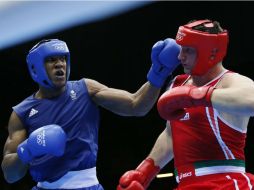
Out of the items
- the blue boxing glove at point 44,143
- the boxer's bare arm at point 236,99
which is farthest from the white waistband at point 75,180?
the boxer's bare arm at point 236,99

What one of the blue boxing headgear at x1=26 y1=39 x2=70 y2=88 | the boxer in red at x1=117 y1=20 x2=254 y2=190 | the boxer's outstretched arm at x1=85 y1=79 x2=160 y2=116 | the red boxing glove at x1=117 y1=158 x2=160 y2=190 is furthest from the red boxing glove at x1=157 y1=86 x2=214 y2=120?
the blue boxing headgear at x1=26 y1=39 x2=70 y2=88

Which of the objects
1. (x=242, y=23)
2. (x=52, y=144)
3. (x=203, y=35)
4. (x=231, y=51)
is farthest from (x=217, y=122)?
(x=231, y=51)

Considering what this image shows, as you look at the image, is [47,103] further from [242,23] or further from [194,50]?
[242,23]

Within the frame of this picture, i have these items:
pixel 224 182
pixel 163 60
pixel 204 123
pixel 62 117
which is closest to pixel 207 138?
pixel 204 123

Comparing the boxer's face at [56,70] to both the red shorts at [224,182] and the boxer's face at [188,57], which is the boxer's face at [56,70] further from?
the red shorts at [224,182]

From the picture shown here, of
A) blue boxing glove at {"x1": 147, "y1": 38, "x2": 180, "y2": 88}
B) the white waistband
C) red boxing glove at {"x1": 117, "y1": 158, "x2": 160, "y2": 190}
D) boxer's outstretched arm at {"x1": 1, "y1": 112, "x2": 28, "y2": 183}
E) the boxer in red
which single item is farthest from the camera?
boxer's outstretched arm at {"x1": 1, "y1": 112, "x2": 28, "y2": 183}

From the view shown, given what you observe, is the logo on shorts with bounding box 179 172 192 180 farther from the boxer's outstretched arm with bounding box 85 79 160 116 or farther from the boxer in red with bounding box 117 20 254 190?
the boxer's outstretched arm with bounding box 85 79 160 116

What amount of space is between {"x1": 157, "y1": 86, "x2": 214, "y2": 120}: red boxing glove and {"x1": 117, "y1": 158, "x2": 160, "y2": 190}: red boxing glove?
0.48 meters

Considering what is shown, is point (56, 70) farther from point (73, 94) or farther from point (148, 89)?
point (148, 89)

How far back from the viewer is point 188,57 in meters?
2.51

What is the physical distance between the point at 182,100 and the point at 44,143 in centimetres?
92

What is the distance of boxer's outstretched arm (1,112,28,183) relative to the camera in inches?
120

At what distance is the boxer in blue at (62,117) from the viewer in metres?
2.84

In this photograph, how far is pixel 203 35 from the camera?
2.46 metres
